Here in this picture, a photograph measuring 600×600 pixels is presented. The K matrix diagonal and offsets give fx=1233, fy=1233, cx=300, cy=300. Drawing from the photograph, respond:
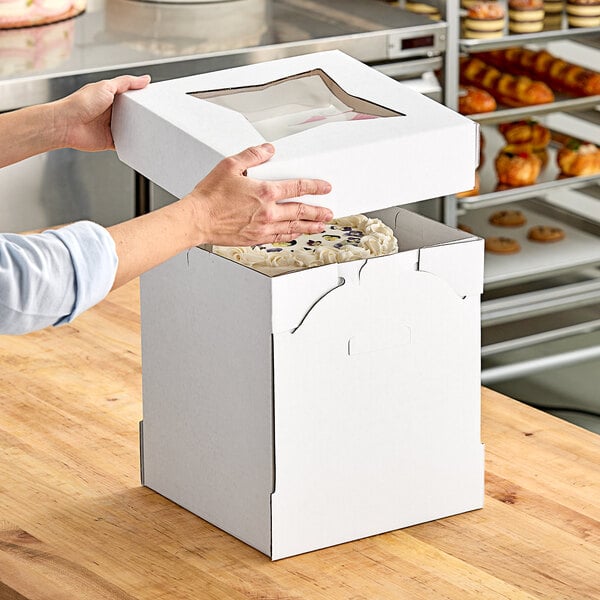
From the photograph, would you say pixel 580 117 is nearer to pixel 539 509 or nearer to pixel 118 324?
pixel 118 324

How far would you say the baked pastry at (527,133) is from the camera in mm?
3684

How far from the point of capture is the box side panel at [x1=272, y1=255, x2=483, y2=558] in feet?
4.09

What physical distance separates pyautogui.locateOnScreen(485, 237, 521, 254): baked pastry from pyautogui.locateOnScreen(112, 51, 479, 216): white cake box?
2.20 metres

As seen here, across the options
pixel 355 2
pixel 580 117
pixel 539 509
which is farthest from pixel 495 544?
pixel 580 117

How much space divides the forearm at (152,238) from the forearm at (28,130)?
37 cm

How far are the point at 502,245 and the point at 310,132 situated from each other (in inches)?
94.0

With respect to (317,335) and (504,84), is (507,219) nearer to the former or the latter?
(504,84)

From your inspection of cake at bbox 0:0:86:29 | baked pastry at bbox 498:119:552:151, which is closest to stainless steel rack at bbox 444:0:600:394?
baked pastry at bbox 498:119:552:151

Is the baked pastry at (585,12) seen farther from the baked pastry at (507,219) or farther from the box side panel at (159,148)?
the box side panel at (159,148)

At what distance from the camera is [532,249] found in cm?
360

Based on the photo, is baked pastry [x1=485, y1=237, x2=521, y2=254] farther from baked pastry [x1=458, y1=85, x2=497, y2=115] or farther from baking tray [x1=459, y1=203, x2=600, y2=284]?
baked pastry [x1=458, y1=85, x2=497, y2=115]

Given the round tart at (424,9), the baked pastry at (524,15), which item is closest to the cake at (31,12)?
the round tart at (424,9)

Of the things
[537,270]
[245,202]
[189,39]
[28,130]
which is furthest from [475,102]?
[245,202]

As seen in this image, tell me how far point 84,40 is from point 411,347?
1.84 meters
